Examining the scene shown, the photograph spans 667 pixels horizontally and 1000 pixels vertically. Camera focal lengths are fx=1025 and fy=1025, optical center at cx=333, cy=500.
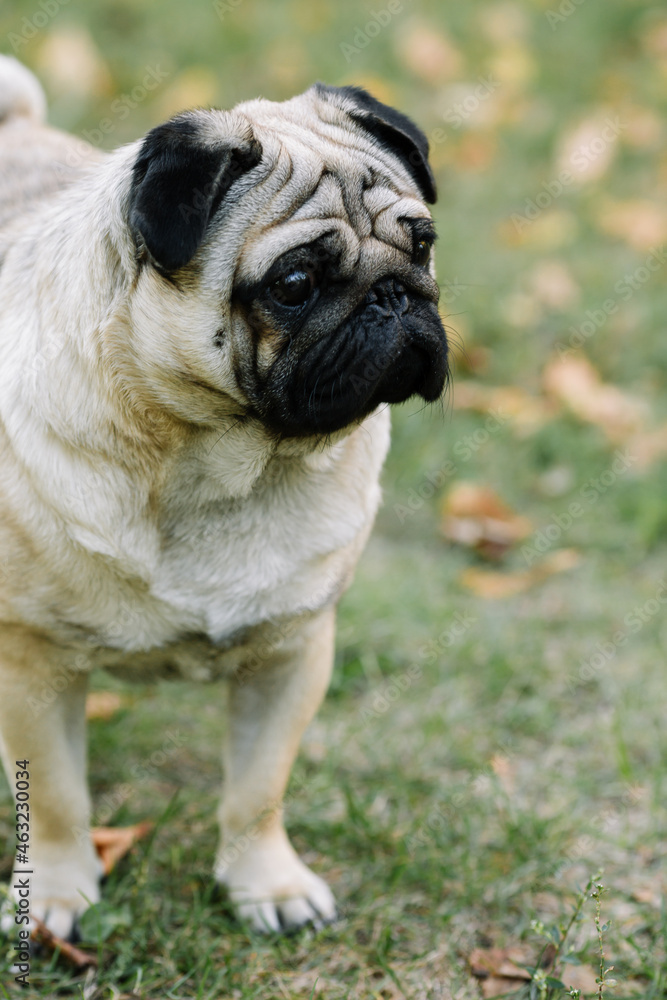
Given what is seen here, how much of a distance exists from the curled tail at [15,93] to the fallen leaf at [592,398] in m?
2.76

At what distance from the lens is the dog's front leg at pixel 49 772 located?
2449 mm

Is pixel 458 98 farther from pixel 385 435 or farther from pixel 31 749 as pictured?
pixel 31 749

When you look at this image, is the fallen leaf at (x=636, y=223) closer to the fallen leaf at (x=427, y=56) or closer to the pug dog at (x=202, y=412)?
the fallen leaf at (x=427, y=56)

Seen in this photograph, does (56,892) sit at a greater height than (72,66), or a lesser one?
lesser

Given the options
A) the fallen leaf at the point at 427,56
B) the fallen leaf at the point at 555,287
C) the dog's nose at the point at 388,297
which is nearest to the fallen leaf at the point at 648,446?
the fallen leaf at the point at 555,287

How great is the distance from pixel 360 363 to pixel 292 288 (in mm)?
214

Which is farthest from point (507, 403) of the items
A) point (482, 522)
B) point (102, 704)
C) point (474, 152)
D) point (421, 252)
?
point (421, 252)

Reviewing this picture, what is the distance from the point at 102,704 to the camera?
3477 mm

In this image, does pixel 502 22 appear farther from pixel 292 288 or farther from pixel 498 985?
pixel 498 985

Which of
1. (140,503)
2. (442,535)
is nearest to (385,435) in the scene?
(140,503)

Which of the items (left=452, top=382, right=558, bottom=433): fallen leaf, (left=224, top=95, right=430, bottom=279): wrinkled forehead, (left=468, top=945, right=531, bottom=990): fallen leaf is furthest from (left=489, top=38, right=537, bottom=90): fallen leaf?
(left=468, top=945, right=531, bottom=990): fallen leaf

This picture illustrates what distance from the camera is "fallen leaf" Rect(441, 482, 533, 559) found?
14.5 feet

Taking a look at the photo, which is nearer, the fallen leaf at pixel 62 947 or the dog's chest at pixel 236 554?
the dog's chest at pixel 236 554

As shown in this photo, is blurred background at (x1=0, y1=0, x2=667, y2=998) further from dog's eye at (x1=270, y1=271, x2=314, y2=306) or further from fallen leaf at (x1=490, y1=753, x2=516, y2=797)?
dog's eye at (x1=270, y1=271, x2=314, y2=306)
